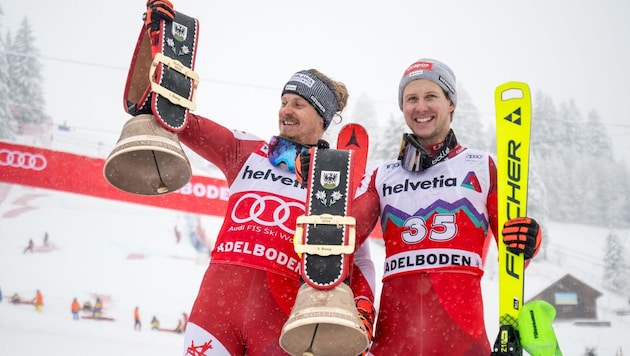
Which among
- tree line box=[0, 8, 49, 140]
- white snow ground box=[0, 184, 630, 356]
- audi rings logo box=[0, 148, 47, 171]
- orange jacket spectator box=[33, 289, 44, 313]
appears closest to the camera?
white snow ground box=[0, 184, 630, 356]

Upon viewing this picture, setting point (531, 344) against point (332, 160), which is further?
point (332, 160)

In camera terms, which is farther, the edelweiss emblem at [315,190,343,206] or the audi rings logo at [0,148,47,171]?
the audi rings logo at [0,148,47,171]

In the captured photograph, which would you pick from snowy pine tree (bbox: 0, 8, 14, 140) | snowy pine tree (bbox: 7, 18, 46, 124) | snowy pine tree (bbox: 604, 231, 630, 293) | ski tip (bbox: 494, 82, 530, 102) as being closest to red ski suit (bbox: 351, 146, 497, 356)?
ski tip (bbox: 494, 82, 530, 102)

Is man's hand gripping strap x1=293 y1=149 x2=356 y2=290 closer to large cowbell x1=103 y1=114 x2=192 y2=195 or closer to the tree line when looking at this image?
large cowbell x1=103 y1=114 x2=192 y2=195

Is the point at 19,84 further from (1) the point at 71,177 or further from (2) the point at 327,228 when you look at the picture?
(2) the point at 327,228

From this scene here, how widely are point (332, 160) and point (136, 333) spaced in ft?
28.7

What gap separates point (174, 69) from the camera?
233cm

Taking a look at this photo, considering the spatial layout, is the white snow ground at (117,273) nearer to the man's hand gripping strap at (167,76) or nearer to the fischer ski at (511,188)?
the man's hand gripping strap at (167,76)

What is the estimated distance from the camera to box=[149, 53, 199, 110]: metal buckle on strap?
2.26 m

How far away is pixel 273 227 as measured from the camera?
2625 mm

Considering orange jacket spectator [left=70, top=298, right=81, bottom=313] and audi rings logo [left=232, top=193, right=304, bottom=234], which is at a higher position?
audi rings logo [left=232, top=193, right=304, bottom=234]

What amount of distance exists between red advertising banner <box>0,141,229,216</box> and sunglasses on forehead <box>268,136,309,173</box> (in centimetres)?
851

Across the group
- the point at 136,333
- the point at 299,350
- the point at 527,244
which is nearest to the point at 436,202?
the point at 527,244

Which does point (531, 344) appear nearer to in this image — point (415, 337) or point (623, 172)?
point (415, 337)
